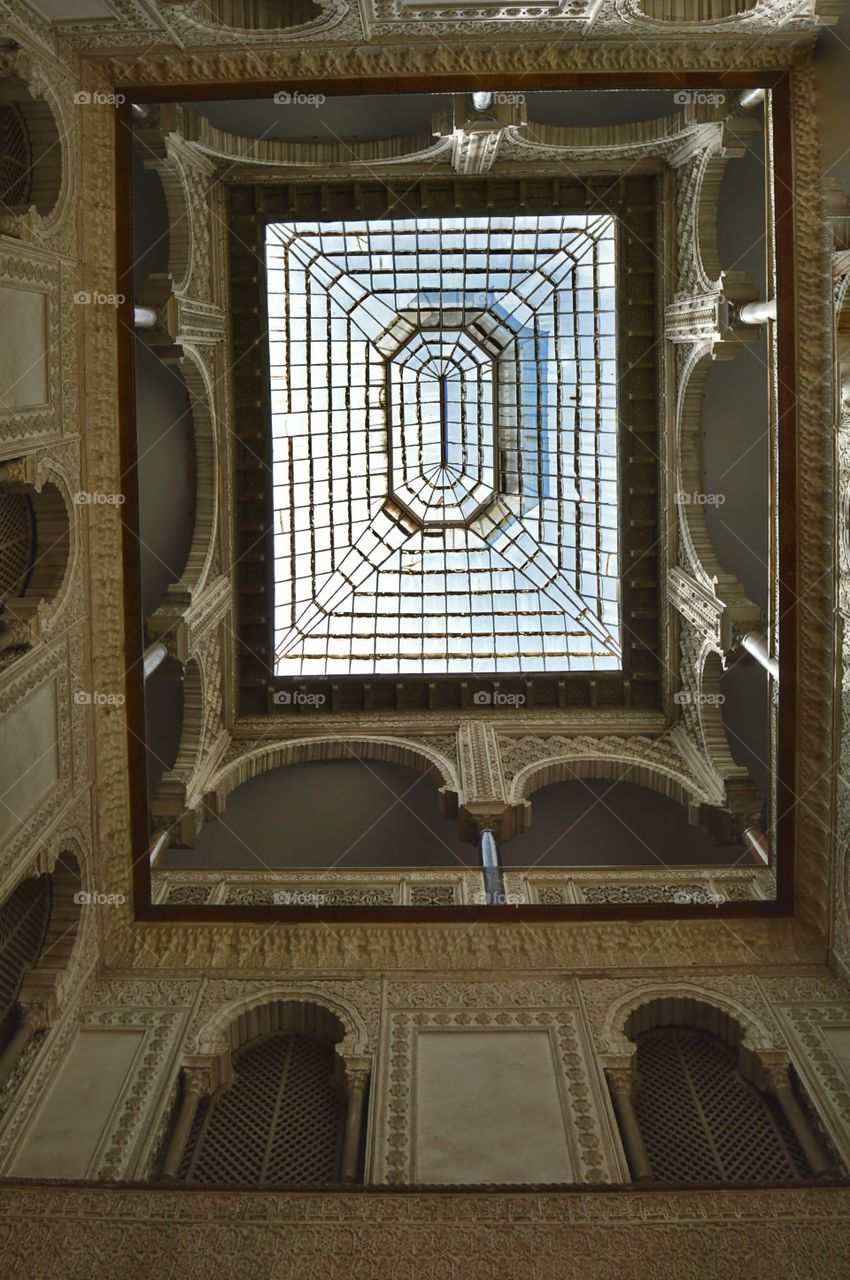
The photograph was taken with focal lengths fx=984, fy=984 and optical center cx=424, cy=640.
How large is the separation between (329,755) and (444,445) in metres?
5.57

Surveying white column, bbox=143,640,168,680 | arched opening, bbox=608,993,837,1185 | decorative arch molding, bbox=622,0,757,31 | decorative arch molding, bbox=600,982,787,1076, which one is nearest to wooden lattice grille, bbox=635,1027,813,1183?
arched opening, bbox=608,993,837,1185

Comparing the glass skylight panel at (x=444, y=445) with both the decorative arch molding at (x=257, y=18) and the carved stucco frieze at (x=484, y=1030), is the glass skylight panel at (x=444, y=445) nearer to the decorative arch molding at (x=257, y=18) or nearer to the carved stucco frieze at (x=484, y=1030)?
the decorative arch molding at (x=257, y=18)

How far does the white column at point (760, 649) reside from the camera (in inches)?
385

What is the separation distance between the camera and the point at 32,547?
8680 millimetres

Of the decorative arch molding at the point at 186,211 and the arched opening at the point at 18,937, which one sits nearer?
the arched opening at the point at 18,937

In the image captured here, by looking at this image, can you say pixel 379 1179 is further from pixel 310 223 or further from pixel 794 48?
pixel 310 223

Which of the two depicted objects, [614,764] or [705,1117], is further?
[614,764]

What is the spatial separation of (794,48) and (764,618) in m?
6.27

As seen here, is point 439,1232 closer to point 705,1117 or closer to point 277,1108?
point 277,1108

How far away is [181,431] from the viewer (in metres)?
13.8

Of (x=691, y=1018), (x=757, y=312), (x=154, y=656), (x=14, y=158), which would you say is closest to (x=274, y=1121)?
(x=691, y=1018)

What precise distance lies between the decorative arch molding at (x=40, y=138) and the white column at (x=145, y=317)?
82.1 inches

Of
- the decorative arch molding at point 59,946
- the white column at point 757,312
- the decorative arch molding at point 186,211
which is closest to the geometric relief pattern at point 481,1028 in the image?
the decorative arch molding at point 59,946

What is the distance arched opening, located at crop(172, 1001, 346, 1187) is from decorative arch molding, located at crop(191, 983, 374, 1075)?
22 mm
